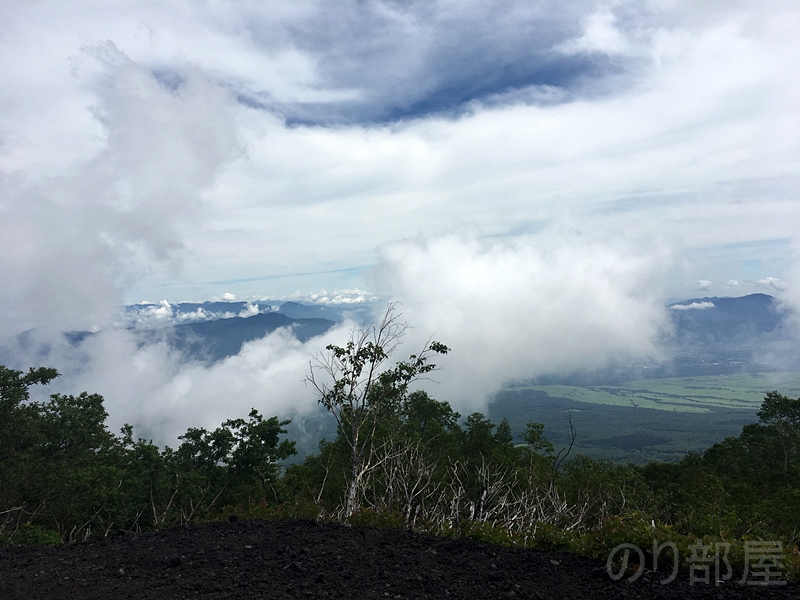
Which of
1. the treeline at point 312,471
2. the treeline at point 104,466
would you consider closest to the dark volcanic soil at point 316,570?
the treeline at point 312,471

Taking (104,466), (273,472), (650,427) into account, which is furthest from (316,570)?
(650,427)

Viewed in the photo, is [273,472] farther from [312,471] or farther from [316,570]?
[316,570]

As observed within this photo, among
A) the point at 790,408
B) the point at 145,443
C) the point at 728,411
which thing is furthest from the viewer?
the point at 728,411

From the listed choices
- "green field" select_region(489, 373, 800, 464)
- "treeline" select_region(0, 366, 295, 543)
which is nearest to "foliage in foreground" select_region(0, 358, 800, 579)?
"treeline" select_region(0, 366, 295, 543)

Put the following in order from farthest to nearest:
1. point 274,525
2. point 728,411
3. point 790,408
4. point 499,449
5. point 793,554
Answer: point 728,411, point 790,408, point 499,449, point 274,525, point 793,554

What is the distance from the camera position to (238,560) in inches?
229

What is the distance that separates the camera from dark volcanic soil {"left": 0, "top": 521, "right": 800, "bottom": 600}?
497 centimetres

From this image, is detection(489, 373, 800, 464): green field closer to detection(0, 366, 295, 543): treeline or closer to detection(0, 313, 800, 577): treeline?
detection(0, 313, 800, 577): treeline

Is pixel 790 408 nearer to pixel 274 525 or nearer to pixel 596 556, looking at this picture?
pixel 596 556

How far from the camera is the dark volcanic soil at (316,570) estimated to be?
196 inches

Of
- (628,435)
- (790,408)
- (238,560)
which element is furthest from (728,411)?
(238,560)

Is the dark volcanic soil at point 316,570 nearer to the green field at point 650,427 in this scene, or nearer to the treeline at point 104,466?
the treeline at point 104,466

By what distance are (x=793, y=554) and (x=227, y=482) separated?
2248 centimetres

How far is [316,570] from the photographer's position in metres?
5.50
